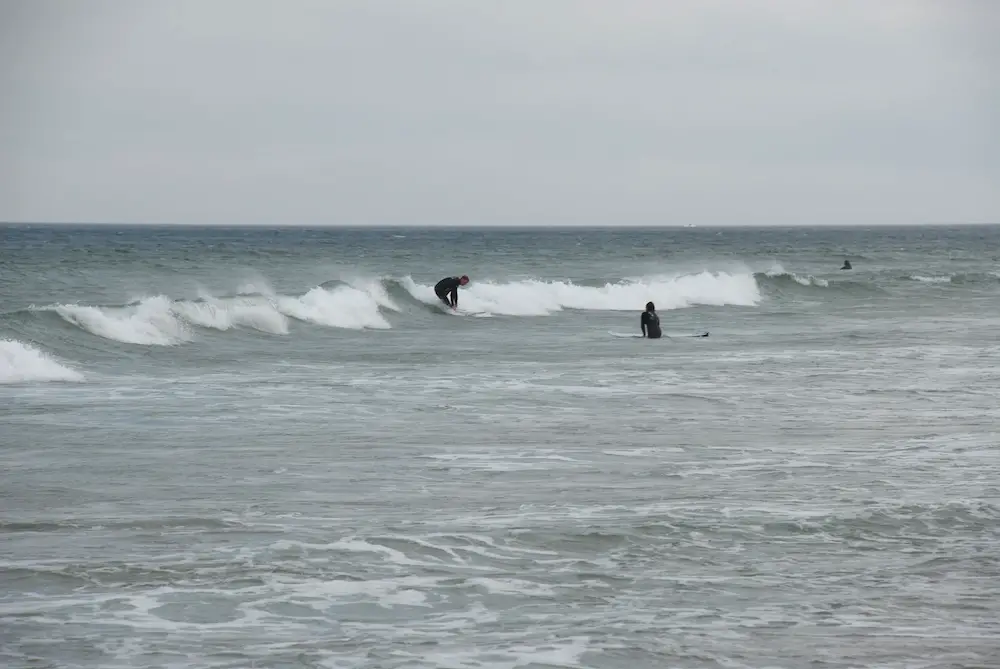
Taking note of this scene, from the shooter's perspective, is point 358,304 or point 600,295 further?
point 600,295

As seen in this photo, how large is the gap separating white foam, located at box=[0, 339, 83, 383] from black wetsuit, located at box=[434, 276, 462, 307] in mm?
16708

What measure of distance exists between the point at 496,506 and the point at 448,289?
28.4 metres

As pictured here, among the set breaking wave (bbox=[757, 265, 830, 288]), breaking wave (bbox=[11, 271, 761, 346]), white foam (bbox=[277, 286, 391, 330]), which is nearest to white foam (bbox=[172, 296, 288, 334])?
breaking wave (bbox=[11, 271, 761, 346])

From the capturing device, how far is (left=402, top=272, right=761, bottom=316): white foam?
4398cm

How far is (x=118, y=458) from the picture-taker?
1368cm

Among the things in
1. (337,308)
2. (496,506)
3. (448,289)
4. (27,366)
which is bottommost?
(496,506)

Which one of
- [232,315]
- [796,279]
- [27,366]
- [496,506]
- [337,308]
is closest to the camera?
[496,506]

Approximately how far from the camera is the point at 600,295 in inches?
1988

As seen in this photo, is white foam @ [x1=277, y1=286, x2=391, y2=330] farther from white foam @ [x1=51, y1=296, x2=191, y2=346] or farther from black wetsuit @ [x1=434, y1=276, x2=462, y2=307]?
white foam @ [x1=51, y1=296, x2=191, y2=346]

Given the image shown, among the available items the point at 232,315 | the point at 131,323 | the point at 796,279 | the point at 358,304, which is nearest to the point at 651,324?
the point at 232,315

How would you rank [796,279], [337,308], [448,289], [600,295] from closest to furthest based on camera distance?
[337,308] < [448,289] < [600,295] < [796,279]

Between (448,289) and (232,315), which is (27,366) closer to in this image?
(232,315)

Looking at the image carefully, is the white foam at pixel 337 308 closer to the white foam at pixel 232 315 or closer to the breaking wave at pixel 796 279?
the white foam at pixel 232 315

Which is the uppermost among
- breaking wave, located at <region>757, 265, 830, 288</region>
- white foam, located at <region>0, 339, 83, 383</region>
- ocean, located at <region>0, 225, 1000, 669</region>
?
breaking wave, located at <region>757, 265, 830, 288</region>
